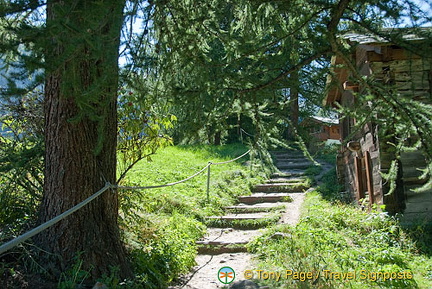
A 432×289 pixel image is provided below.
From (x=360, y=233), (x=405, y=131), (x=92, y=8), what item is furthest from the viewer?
(x=360, y=233)

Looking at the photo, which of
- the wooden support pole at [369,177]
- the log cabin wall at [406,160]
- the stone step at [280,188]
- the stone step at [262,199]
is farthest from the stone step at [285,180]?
the log cabin wall at [406,160]

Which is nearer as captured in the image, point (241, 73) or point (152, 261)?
point (241, 73)

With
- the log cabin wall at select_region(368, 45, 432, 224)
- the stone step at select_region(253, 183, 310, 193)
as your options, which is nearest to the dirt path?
the stone step at select_region(253, 183, 310, 193)

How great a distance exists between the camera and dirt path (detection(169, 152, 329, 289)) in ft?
18.9

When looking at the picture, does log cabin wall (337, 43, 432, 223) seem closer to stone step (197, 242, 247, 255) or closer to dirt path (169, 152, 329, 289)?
dirt path (169, 152, 329, 289)

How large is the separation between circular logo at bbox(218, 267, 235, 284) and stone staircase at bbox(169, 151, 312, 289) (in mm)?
71

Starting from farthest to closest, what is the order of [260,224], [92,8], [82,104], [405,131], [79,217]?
[260,224], [79,217], [405,131], [82,104], [92,8]

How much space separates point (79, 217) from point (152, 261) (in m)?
1.29

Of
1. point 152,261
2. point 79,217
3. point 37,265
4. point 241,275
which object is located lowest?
point 241,275

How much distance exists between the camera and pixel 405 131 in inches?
147

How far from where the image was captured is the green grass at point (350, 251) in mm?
5184

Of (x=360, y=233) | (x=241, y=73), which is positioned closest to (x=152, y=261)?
(x=241, y=73)

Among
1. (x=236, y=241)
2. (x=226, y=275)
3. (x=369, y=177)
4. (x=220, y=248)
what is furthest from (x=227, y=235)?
(x=369, y=177)

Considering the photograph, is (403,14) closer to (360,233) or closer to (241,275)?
(241,275)
